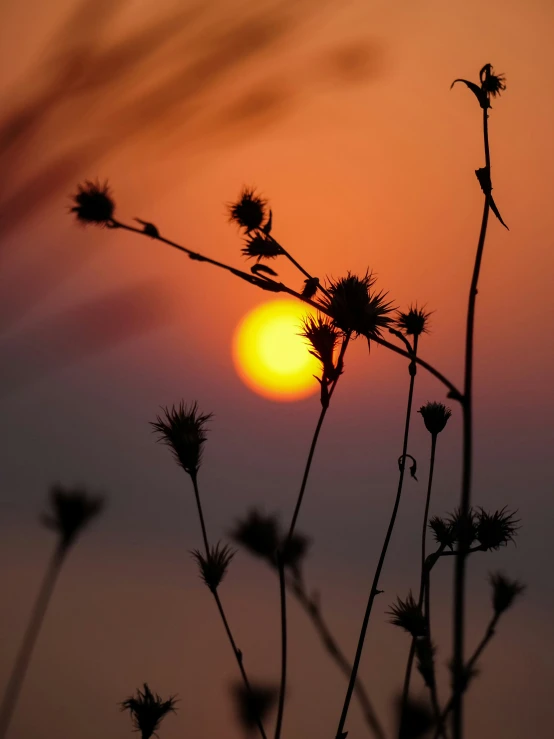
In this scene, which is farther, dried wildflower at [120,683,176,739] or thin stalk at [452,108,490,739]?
dried wildflower at [120,683,176,739]

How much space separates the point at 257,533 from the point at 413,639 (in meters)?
0.89

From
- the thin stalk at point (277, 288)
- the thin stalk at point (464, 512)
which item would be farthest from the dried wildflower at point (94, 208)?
the thin stalk at point (464, 512)

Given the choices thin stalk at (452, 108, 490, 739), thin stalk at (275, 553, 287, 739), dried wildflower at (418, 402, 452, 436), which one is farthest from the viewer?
dried wildflower at (418, 402, 452, 436)

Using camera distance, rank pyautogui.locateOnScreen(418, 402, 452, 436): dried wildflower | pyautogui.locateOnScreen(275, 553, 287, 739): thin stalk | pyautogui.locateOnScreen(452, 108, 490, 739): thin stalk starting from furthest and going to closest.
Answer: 1. pyautogui.locateOnScreen(418, 402, 452, 436): dried wildflower
2. pyautogui.locateOnScreen(275, 553, 287, 739): thin stalk
3. pyautogui.locateOnScreen(452, 108, 490, 739): thin stalk

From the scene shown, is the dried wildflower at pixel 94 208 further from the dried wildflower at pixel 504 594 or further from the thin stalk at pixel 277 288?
the dried wildflower at pixel 504 594

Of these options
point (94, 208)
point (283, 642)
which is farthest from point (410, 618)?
point (94, 208)

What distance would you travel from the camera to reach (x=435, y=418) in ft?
6.98

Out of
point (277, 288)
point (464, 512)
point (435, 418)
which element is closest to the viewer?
point (464, 512)

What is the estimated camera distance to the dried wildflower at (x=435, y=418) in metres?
2.12

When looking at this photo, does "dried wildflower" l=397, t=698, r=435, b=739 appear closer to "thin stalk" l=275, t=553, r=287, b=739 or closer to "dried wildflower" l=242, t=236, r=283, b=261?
"thin stalk" l=275, t=553, r=287, b=739

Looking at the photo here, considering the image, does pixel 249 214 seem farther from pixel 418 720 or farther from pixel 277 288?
pixel 418 720

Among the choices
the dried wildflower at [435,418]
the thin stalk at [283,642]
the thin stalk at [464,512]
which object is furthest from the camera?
the dried wildflower at [435,418]

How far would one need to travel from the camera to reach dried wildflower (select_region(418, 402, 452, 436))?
6.97 feet

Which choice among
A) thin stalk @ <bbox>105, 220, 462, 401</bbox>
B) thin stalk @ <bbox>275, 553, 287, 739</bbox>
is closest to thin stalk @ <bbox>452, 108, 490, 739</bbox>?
thin stalk @ <bbox>105, 220, 462, 401</bbox>
